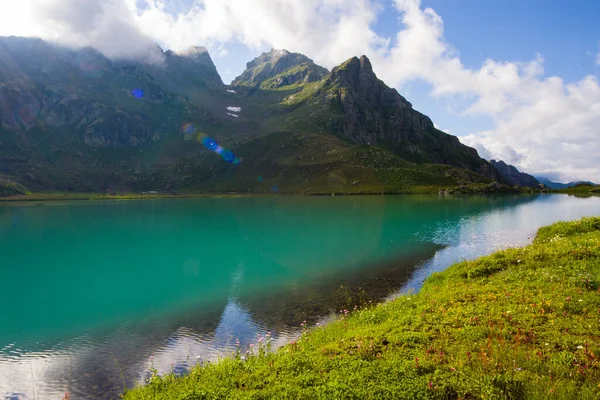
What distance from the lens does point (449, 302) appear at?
18672 millimetres

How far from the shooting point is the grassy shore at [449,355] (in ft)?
33.6

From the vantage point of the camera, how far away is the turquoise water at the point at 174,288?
2028 centimetres

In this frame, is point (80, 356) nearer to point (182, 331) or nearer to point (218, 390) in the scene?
point (182, 331)

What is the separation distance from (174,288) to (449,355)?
1165 inches

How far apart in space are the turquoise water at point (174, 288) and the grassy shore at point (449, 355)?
6647 mm

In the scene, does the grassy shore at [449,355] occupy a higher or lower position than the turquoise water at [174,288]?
higher

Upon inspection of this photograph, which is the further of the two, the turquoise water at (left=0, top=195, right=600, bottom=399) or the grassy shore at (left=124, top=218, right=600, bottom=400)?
the turquoise water at (left=0, top=195, right=600, bottom=399)

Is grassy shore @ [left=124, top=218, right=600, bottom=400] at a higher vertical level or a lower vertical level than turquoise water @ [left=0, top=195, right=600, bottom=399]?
higher

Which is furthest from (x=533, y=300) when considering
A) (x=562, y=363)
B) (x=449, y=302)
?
(x=562, y=363)

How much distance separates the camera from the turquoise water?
20.3 m

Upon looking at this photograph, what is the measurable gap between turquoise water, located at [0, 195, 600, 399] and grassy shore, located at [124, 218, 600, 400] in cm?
665

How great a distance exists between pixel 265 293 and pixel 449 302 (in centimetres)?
1781

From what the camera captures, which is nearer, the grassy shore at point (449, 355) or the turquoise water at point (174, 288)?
the grassy shore at point (449, 355)

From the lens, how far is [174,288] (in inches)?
1404
